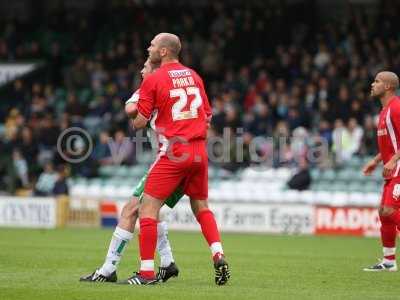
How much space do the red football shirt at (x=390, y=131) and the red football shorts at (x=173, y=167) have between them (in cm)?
304

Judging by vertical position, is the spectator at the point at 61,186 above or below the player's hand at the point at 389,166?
below

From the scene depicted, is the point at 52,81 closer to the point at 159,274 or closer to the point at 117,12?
the point at 117,12

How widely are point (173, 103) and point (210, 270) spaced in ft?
9.16

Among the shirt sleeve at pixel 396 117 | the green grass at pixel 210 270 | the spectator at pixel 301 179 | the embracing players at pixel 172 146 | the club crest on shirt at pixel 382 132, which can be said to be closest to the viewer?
the green grass at pixel 210 270

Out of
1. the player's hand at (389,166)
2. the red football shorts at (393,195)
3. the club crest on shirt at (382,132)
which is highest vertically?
the club crest on shirt at (382,132)

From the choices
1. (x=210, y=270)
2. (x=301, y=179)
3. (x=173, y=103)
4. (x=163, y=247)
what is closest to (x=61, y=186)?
(x=301, y=179)

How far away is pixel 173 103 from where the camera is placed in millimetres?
9680

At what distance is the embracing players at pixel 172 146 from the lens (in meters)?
9.59

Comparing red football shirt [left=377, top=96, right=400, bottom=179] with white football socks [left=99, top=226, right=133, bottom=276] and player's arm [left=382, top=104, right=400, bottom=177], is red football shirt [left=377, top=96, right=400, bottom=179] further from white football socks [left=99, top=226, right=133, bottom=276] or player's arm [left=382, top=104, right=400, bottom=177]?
white football socks [left=99, top=226, right=133, bottom=276]

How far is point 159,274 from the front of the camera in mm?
10367

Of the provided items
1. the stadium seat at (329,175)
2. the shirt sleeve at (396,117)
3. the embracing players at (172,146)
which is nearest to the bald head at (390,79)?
the shirt sleeve at (396,117)

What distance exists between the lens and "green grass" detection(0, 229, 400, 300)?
902 cm

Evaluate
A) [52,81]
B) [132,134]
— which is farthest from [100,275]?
[52,81]

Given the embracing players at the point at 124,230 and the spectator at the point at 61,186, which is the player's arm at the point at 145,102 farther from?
the spectator at the point at 61,186
